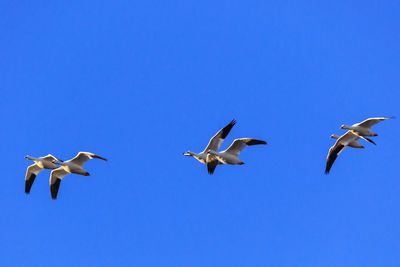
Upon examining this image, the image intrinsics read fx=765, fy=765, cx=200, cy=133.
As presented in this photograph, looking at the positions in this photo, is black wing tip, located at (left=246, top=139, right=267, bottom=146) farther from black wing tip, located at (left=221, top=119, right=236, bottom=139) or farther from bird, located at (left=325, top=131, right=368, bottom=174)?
bird, located at (left=325, top=131, right=368, bottom=174)

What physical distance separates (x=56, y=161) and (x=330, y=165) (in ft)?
43.8

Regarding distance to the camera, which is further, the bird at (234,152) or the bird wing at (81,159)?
the bird wing at (81,159)

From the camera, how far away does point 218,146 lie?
3572 centimetres

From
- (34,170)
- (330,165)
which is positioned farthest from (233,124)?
(34,170)

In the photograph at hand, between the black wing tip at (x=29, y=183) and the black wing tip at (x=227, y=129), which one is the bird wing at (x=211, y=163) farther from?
the black wing tip at (x=29, y=183)

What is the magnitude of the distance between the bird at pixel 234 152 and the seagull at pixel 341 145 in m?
5.22

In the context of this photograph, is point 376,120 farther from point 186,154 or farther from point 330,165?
point 186,154

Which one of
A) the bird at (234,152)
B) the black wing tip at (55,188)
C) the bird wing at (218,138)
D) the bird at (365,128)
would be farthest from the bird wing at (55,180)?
the bird at (365,128)

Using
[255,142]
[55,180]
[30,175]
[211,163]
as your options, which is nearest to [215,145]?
[211,163]

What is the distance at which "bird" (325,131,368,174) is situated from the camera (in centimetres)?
3706

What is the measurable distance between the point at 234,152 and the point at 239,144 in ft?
1.43

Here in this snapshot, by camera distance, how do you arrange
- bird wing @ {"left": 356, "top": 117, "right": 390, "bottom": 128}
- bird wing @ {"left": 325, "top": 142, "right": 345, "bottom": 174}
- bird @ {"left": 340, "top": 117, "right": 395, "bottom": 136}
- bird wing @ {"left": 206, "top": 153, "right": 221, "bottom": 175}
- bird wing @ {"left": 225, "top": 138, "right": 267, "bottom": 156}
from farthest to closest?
bird wing @ {"left": 325, "top": 142, "right": 345, "bottom": 174}, bird wing @ {"left": 206, "top": 153, "right": 221, "bottom": 175}, bird @ {"left": 340, "top": 117, "right": 395, "bottom": 136}, bird wing @ {"left": 356, "top": 117, "right": 390, "bottom": 128}, bird wing @ {"left": 225, "top": 138, "right": 267, "bottom": 156}

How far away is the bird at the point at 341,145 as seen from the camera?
3706 cm

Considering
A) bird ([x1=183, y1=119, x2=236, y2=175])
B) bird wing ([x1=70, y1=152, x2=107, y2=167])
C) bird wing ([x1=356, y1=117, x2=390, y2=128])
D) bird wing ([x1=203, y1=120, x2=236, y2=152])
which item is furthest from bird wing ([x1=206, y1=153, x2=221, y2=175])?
bird wing ([x1=356, y1=117, x2=390, y2=128])
